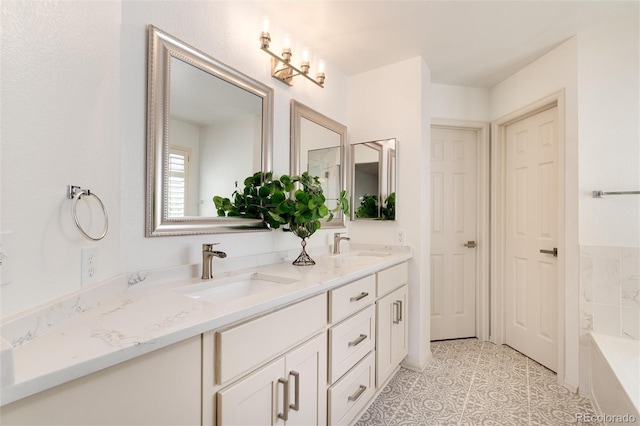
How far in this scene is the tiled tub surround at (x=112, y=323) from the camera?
0.56 metres

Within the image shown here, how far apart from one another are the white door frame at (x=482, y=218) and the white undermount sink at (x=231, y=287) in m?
2.15

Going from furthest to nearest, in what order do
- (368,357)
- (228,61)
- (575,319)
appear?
(575,319)
(368,357)
(228,61)

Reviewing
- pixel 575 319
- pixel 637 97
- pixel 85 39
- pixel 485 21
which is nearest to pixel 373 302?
pixel 575 319

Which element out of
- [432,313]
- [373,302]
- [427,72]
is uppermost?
[427,72]

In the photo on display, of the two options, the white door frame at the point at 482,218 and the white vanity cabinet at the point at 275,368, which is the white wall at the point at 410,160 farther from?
the white vanity cabinet at the point at 275,368

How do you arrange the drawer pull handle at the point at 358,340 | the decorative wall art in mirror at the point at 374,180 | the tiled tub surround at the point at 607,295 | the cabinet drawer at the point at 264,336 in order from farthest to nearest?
the decorative wall art in mirror at the point at 374,180, the tiled tub surround at the point at 607,295, the drawer pull handle at the point at 358,340, the cabinet drawer at the point at 264,336

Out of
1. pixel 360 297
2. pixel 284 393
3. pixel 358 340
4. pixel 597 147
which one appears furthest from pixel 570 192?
pixel 284 393

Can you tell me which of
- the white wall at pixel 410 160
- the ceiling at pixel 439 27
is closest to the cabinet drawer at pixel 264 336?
the white wall at pixel 410 160

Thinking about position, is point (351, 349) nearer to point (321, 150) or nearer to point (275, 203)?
point (275, 203)

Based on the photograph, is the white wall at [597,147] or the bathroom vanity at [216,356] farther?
the white wall at [597,147]

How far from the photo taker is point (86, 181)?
3.10ft

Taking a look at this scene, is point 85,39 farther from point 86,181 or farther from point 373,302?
point 373,302

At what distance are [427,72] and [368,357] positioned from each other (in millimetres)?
2165

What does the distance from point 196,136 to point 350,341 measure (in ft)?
4.05
